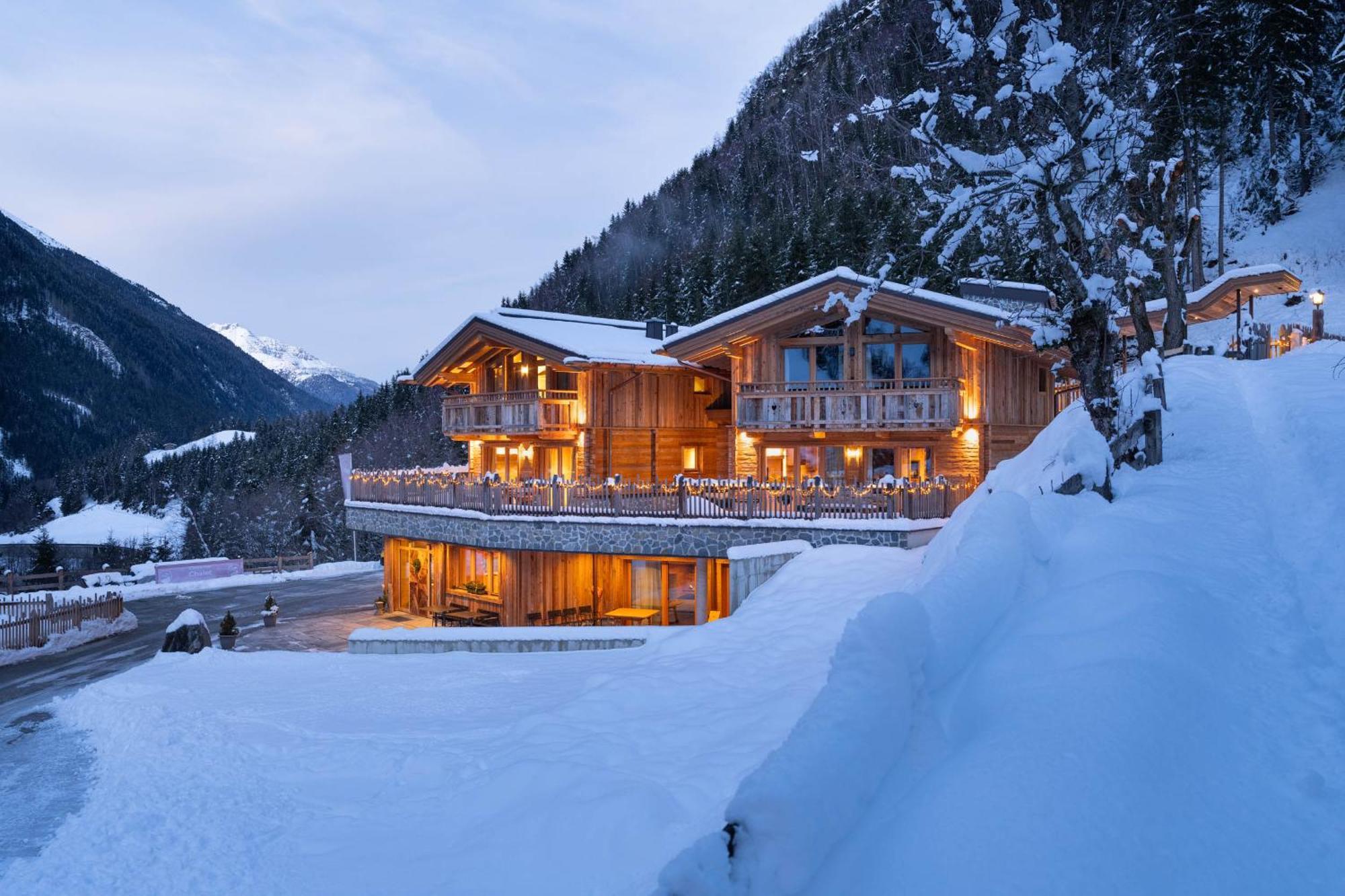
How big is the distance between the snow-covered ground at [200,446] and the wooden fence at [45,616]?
7863 cm

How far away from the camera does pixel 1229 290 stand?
80.3 ft

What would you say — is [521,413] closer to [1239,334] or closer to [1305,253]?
[1239,334]

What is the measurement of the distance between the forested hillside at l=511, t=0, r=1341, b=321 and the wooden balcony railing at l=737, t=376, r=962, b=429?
12.8 ft

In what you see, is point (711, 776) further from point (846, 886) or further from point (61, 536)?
point (61, 536)

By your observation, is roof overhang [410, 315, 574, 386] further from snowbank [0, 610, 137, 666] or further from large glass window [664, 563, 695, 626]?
snowbank [0, 610, 137, 666]

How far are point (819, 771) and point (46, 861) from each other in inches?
242

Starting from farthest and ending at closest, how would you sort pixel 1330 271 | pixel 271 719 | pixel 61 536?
pixel 61 536 < pixel 1330 271 < pixel 271 719

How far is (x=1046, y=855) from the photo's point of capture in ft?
11.2

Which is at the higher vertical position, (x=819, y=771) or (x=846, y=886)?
(x=819, y=771)

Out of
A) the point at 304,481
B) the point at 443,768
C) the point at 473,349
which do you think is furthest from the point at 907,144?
the point at 304,481

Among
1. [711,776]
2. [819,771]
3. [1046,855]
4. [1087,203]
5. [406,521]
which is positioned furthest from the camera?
[406,521]

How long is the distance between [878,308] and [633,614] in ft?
35.6

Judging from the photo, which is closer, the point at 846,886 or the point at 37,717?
the point at 846,886

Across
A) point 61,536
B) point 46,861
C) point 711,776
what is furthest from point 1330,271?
point 61,536
